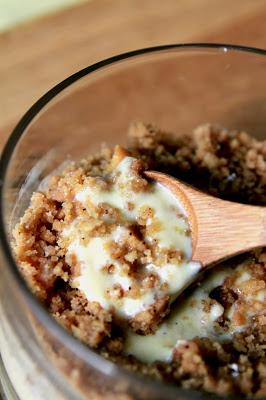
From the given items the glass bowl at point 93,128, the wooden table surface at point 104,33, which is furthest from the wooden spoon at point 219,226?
the wooden table surface at point 104,33

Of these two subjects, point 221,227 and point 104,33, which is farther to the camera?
point 104,33

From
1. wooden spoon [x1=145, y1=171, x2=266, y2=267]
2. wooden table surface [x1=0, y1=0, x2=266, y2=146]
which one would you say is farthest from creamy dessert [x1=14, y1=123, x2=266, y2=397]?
wooden table surface [x1=0, y1=0, x2=266, y2=146]

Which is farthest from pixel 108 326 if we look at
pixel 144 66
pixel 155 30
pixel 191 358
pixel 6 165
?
pixel 155 30

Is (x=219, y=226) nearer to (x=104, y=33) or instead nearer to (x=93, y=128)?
(x=93, y=128)

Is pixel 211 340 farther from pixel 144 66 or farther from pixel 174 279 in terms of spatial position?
pixel 144 66

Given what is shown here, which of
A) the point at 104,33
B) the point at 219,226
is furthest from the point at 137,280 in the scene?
the point at 104,33
